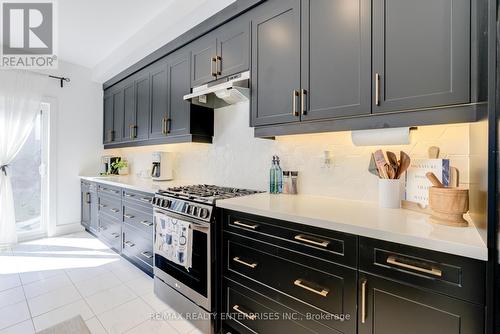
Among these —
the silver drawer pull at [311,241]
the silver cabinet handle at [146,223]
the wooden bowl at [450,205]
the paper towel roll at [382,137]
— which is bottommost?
the silver cabinet handle at [146,223]

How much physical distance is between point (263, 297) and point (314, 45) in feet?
5.26

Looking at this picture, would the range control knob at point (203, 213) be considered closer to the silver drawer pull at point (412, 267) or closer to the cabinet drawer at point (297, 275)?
the cabinet drawer at point (297, 275)

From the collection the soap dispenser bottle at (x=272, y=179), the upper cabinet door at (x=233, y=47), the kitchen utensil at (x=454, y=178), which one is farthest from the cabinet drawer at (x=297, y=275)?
the upper cabinet door at (x=233, y=47)

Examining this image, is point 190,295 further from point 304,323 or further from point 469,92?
point 469,92

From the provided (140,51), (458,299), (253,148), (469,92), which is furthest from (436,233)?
(140,51)

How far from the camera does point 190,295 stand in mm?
1853

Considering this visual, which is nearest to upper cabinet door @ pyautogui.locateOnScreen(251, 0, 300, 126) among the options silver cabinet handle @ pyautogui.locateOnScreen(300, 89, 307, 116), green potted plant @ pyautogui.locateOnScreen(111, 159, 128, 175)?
silver cabinet handle @ pyautogui.locateOnScreen(300, 89, 307, 116)

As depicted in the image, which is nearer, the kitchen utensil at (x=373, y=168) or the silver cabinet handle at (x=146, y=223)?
the kitchen utensil at (x=373, y=168)

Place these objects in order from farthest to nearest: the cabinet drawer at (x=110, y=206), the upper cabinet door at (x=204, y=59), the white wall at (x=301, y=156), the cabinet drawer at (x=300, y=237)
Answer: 1. the cabinet drawer at (x=110, y=206)
2. the upper cabinet door at (x=204, y=59)
3. the white wall at (x=301, y=156)
4. the cabinet drawer at (x=300, y=237)

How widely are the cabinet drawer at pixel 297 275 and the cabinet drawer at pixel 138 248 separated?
1162 mm

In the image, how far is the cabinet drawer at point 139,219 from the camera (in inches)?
94.5

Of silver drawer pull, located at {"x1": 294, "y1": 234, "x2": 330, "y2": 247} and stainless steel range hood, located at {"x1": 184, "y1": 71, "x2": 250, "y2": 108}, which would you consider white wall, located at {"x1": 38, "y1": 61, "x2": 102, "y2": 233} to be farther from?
silver drawer pull, located at {"x1": 294, "y1": 234, "x2": 330, "y2": 247}

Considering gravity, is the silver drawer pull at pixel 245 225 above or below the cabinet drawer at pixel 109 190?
below

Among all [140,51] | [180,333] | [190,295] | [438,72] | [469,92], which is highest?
[140,51]
